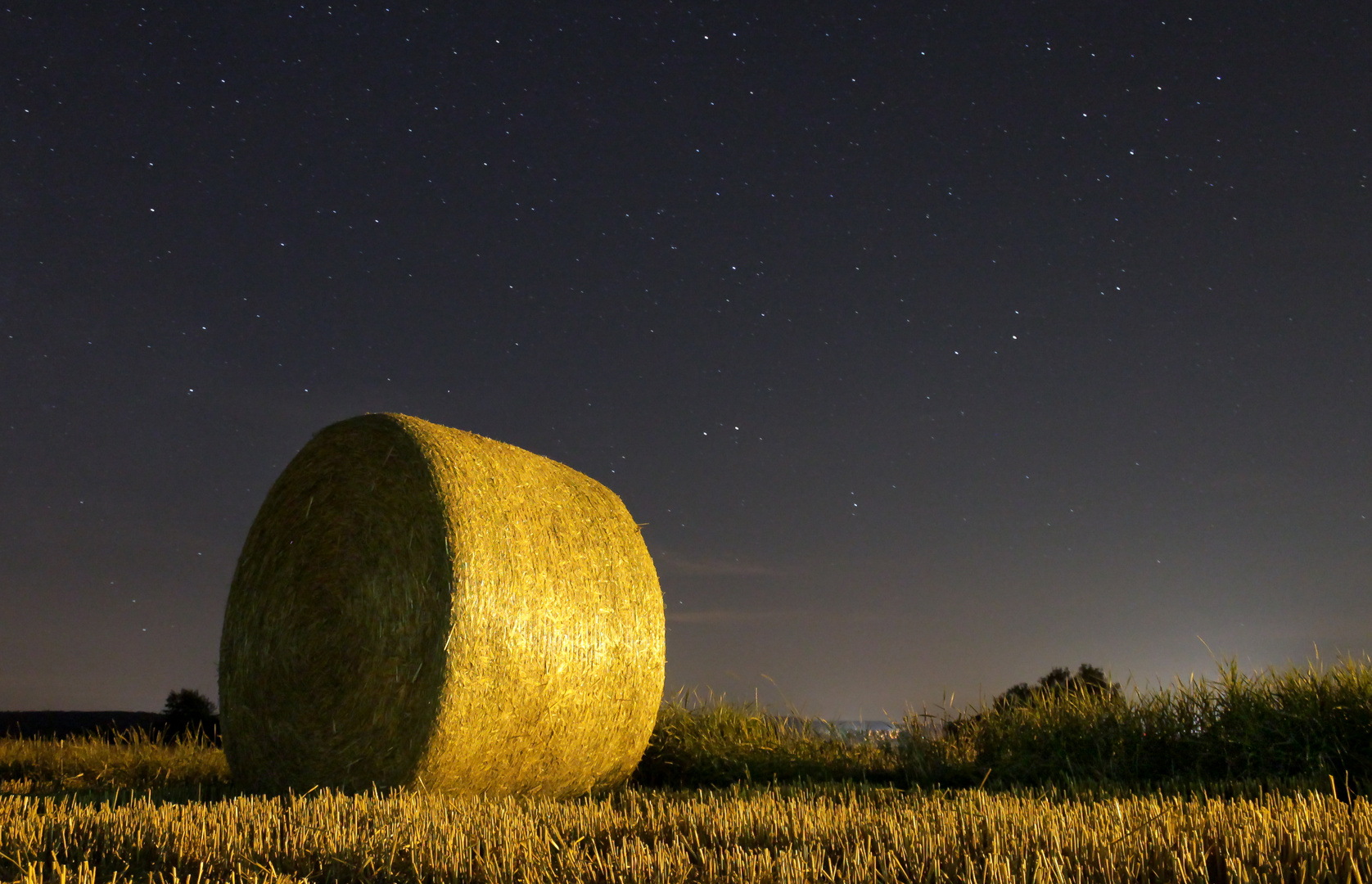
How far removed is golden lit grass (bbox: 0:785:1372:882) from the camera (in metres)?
3.47

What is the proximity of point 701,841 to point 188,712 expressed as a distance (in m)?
12.4

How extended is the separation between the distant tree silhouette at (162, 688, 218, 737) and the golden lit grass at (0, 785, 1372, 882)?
9125mm

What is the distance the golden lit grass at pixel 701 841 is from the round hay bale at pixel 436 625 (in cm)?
133

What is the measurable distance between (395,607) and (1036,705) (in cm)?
600

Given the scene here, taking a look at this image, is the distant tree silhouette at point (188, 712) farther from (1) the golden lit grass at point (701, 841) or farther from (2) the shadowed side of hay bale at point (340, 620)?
(1) the golden lit grass at point (701, 841)

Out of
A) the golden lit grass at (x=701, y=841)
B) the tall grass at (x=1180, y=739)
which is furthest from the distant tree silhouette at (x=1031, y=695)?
the golden lit grass at (x=701, y=841)

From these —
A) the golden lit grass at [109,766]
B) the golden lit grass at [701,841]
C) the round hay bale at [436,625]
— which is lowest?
the golden lit grass at [109,766]

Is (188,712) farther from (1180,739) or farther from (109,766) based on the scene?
(1180,739)

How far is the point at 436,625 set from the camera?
22.5 ft

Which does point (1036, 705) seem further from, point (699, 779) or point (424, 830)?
point (424, 830)

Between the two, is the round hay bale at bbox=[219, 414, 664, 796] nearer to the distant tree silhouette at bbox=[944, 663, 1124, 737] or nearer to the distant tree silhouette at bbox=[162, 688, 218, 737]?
the distant tree silhouette at bbox=[944, 663, 1124, 737]

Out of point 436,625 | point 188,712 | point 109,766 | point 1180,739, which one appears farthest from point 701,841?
point 188,712

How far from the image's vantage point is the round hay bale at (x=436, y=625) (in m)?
6.88

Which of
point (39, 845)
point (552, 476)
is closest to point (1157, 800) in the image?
point (552, 476)
